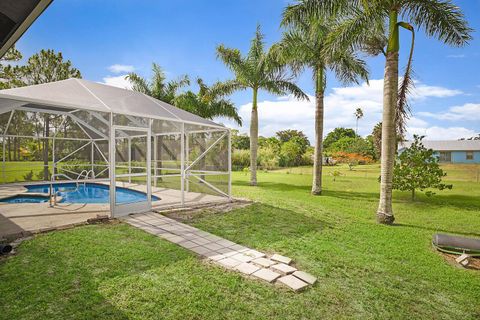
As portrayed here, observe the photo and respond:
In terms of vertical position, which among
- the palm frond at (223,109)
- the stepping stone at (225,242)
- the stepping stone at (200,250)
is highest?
the palm frond at (223,109)

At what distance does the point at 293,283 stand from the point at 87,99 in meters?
6.48

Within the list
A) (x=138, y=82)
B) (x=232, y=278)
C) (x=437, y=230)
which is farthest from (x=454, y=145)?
(x=232, y=278)

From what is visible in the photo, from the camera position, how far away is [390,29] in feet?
23.8

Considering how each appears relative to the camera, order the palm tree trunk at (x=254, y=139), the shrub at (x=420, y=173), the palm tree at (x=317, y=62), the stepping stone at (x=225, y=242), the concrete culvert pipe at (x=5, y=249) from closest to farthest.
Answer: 1. the concrete culvert pipe at (x=5, y=249)
2. the stepping stone at (x=225, y=242)
3. the shrub at (x=420, y=173)
4. the palm tree at (x=317, y=62)
5. the palm tree trunk at (x=254, y=139)

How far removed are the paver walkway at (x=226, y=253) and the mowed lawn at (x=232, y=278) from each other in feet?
0.68

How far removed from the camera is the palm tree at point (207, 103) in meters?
16.3

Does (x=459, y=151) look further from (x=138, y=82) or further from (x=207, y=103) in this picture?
(x=138, y=82)

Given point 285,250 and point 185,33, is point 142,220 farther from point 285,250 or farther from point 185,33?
point 185,33

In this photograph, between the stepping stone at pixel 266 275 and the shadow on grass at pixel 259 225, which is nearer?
the stepping stone at pixel 266 275

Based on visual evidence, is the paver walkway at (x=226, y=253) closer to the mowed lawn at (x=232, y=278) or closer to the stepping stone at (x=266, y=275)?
the stepping stone at (x=266, y=275)

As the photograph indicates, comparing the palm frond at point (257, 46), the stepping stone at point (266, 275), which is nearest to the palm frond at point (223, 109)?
the palm frond at point (257, 46)

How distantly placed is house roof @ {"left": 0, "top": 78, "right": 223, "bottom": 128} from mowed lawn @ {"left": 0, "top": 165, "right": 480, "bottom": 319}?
9.45 ft

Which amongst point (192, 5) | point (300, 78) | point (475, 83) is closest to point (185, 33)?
point (192, 5)

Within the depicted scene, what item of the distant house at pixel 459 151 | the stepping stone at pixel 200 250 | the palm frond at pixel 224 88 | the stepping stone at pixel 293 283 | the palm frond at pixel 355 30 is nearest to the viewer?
the stepping stone at pixel 293 283
